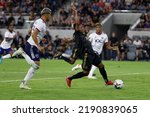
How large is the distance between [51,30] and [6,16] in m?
5.50

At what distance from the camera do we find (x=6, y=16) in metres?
56.1

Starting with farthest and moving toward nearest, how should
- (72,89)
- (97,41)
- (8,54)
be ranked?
(8,54), (97,41), (72,89)

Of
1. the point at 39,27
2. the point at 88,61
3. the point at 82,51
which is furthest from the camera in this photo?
the point at 82,51

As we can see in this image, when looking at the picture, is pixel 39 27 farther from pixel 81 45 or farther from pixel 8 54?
pixel 8 54

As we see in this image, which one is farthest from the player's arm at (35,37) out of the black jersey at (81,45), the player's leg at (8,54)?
the player's leg at (8,54)

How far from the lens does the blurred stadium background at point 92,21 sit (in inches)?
1902

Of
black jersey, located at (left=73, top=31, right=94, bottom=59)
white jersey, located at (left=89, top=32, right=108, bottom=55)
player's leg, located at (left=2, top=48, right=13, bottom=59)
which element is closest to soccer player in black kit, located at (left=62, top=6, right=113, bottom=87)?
black jersey, located at (left=73, top=31, right=94, bottom=59)

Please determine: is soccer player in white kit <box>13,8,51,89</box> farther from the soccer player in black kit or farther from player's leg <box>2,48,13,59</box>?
player's leg <box>2,48,13,59</box>

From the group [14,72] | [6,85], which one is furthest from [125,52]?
[6,85]

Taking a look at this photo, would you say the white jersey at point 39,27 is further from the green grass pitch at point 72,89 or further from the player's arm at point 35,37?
the green grass pitch at point 72,89

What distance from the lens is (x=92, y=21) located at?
50.7 metres

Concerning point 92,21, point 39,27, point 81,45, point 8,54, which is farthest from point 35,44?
point 92,21

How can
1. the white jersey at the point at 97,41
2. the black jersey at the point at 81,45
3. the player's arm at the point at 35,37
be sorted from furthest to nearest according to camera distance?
1. the white jersey at the point at 97,41
2. the black jersey at the point at 81,45
3. the player's arm at the point at 35,37

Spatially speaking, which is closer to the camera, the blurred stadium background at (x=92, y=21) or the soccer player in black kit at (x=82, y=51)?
the soccer player in black kit at (x=82, y=51)
